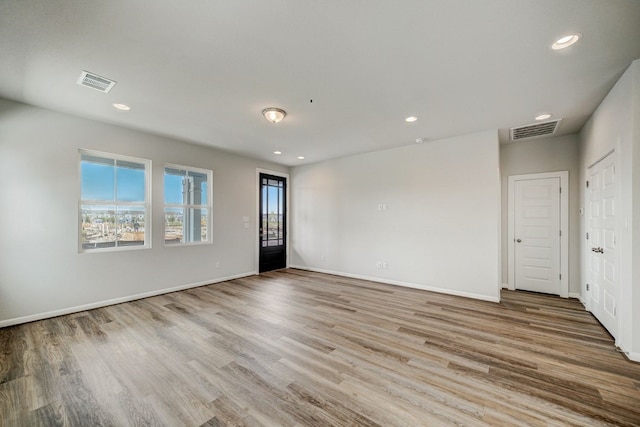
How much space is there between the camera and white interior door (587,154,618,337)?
2.86 meters

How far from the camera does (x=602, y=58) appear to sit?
229 centimetres

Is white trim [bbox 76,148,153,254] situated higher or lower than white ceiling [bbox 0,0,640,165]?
lower

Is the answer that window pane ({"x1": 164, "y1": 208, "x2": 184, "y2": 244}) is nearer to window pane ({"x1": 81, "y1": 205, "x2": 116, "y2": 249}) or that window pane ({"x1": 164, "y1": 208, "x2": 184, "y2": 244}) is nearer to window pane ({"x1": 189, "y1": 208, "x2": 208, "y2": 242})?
window pane ({"x1": 189, "y1": 208, "x2": 208, "y2": 242})

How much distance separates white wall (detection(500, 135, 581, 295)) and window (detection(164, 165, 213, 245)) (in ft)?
20.0

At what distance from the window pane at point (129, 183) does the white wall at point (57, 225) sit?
21 cm

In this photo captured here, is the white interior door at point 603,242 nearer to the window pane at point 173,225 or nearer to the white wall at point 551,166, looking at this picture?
the white wall at point 551,166

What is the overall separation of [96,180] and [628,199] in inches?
269

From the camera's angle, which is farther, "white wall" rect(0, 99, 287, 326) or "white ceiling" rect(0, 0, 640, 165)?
"white wall" rect(0, 99, 287, 326)

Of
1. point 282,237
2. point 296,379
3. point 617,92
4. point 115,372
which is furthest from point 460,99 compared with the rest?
point 282,237

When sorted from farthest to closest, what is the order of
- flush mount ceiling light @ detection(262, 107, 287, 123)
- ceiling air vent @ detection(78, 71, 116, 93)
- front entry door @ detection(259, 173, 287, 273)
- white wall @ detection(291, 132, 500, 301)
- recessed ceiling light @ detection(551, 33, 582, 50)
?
front entry door @ detection(259, 173, 287, 273) → white wall @ detection(291, 132, 500, 301) → flush mount ceiling light @ detection(262, 107, 287, 123) → ceiling air vent @ detection(78, 71, 116, 93) → recessed ceiling light @ detection(551, 33, 582, 50)

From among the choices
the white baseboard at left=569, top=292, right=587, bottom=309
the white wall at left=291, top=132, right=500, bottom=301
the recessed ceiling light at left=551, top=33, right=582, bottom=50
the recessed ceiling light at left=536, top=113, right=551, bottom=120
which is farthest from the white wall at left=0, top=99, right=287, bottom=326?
the white baseboard at left=569, top=292, right=587, bottom=309

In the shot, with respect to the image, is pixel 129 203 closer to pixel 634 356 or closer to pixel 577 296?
pixel 634 356

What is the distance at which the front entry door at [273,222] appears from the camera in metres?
6.39

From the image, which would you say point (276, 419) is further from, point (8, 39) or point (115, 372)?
point (8, 39)
